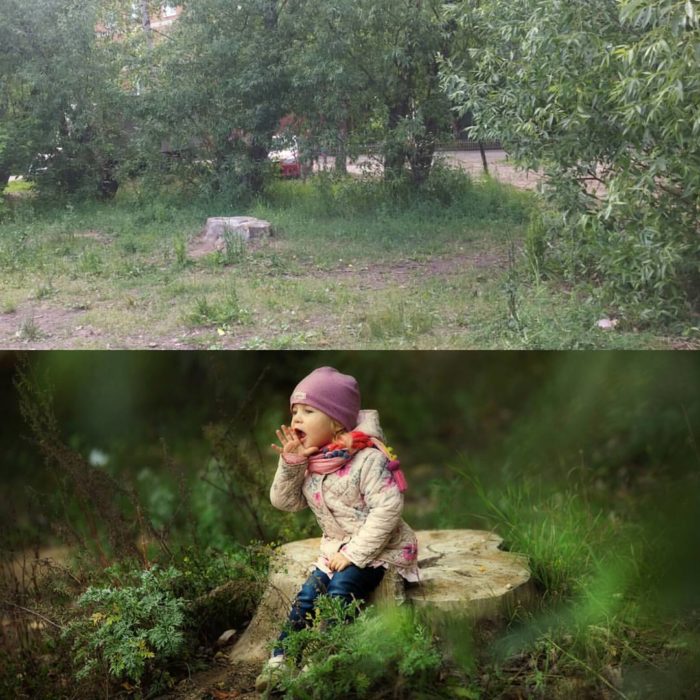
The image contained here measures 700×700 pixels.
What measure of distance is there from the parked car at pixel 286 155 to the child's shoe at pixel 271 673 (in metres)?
1.49

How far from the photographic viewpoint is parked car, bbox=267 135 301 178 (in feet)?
10.3

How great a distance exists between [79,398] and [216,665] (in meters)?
1.08

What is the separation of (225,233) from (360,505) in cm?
130

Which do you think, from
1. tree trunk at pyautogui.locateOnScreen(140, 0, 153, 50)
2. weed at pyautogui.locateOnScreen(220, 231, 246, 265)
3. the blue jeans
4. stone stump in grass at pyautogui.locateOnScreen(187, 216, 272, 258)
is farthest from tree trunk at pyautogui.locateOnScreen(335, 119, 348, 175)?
the blue jeans

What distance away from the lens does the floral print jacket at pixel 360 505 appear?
216 centimetres

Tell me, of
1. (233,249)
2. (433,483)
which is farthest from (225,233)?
(433,483)

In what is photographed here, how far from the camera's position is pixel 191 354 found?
3227 mm

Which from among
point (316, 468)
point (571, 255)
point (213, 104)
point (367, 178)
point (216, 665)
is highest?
point (213, 104)

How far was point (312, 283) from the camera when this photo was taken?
3.21 metres

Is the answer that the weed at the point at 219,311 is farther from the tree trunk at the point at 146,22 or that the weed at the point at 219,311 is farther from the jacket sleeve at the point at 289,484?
the jacket sleeve at the point at 289,484

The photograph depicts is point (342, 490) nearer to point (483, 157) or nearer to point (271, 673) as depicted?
point (271, 673)

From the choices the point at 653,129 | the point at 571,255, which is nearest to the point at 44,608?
the point at 571,255

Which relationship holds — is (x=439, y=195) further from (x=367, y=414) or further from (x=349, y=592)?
(x=349, y=592)

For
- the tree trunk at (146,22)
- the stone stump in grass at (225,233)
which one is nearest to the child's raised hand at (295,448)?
the stone stump in grass at (225,233)
